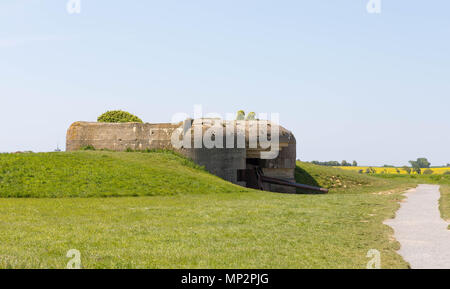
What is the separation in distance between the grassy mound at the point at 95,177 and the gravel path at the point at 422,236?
→ 11.1 metres

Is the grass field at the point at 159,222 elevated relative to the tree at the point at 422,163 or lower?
elevated

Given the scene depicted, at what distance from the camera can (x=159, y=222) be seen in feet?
41.3

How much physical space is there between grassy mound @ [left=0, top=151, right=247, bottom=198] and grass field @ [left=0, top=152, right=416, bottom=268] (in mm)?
53

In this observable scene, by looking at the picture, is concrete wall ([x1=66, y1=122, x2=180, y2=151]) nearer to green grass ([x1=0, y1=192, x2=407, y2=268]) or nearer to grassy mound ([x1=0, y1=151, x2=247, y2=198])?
grassy mound ([x1=0, y1=151, x2=247, y2=198])

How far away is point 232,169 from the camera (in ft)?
102

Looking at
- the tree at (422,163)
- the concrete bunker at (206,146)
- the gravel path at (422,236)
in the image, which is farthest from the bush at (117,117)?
the tree at (422,163)

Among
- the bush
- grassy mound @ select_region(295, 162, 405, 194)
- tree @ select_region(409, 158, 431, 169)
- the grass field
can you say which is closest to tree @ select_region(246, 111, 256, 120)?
grassy mound @ select_region(295, 162, 405, 194)

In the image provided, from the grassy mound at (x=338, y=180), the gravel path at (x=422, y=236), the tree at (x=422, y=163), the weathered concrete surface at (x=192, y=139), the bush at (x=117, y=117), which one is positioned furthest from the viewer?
the tree at (x=422, y=163)

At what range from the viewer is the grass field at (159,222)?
8.04 metres

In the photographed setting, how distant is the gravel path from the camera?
819 cm

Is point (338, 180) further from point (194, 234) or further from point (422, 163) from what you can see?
point (422, 163)

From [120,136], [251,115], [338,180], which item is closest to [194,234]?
[120,136]

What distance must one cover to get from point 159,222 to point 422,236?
7296 mm

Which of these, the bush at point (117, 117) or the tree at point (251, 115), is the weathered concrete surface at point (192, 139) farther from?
the tree at point (251, 115)
